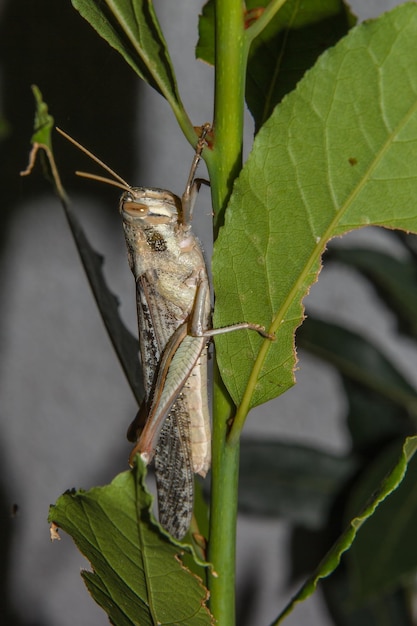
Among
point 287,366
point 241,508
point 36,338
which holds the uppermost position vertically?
point 287,366

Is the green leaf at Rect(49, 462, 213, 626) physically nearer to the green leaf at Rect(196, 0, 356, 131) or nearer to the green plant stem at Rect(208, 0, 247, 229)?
the green plant stem at Rect(208, 0, 247, 229)

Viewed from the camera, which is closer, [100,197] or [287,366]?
[287,366]

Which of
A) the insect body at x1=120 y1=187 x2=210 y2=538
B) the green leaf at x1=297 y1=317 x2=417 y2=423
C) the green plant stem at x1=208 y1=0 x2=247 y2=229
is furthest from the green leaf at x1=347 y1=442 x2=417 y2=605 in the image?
the green plant stem at x1=208 y1=0 x2=247 y2=229

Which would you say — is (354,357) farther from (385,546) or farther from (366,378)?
(385,546)

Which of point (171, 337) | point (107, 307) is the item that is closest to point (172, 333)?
point (171, 337)

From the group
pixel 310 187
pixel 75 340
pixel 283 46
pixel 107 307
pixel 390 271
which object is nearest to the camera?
pixel 310 187

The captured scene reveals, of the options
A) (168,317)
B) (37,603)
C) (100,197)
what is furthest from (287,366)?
(37,603)

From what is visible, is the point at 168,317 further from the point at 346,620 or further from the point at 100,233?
the point at 346,620

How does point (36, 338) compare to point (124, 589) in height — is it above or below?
below
